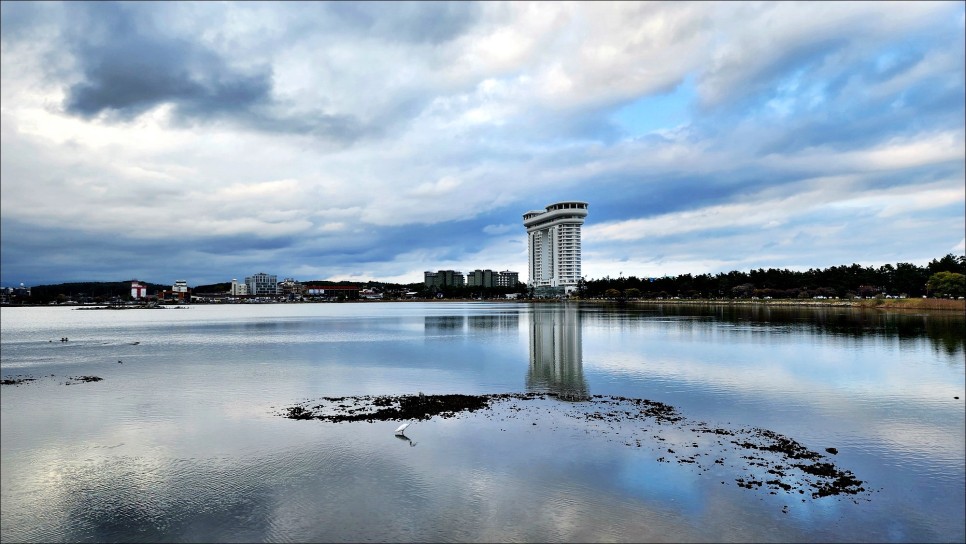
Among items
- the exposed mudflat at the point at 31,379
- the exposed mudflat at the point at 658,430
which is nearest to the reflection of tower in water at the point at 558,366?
the exposed mudflat at the point at 658,430

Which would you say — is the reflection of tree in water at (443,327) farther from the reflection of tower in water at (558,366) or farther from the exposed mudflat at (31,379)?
the exposed mudflat at (31,379)

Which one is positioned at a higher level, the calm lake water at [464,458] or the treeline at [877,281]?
the treeline at [877,281]

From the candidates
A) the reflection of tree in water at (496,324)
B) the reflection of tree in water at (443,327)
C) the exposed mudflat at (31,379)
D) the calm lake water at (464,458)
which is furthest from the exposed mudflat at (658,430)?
the reflection of tree in water at (496,324)

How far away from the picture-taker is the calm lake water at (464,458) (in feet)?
44.2

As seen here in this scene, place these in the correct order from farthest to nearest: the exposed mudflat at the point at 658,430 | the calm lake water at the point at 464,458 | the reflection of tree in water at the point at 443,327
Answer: the reflection of tree in water at the point at 443,327 → the exposed mudflat at the point at 658,430 → the calm lake water at the point at 464,458

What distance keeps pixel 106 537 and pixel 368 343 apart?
164 feet

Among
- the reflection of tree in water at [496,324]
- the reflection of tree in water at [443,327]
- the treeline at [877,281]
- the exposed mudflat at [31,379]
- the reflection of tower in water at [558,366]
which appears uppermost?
the treeline at [877,281]

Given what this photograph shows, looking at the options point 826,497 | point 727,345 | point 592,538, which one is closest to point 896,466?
point 826,497

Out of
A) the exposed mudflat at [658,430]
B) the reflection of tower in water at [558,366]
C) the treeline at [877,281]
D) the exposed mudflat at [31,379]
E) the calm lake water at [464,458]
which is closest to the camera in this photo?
the calm lake water at [464,458]

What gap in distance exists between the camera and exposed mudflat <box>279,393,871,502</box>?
16453 millimetres

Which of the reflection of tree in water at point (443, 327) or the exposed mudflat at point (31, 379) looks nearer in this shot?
the exposed mudflat at point (31, 379)

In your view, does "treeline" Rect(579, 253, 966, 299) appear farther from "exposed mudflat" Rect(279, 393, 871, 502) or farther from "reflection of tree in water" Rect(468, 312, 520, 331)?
"exposed mudflat" Rect(279, 393, 871, 502)

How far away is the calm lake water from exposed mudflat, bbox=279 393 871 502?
320mm

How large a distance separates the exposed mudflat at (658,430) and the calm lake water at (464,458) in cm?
32
